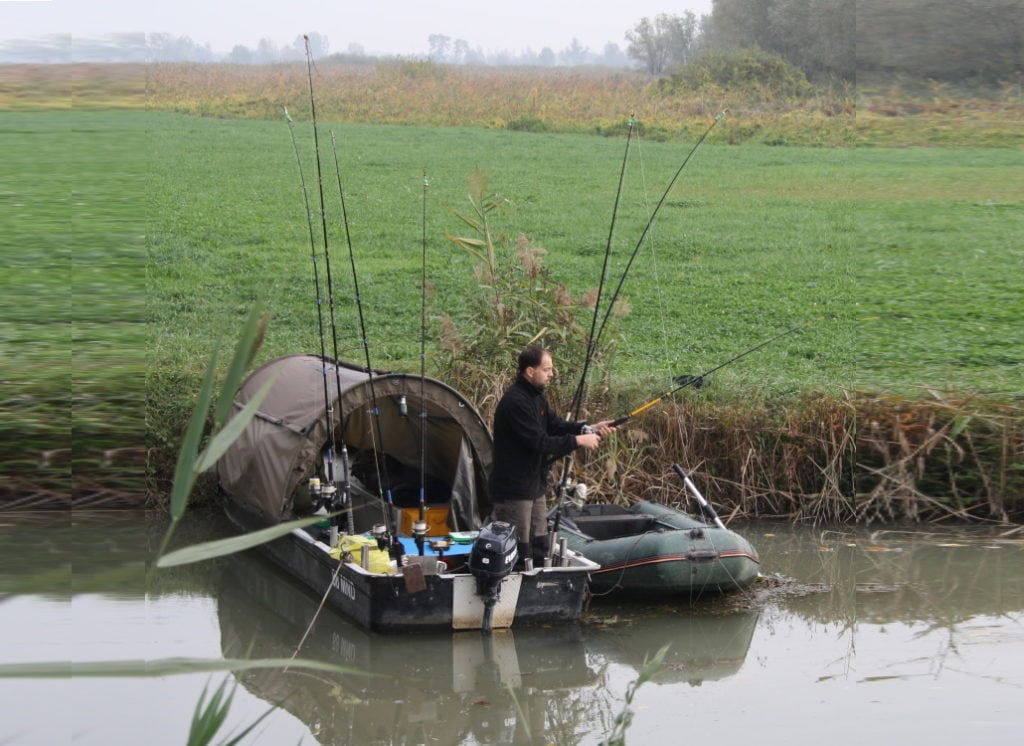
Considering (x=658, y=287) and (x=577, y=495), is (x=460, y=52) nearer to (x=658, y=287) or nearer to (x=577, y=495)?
(x=658, y=287)

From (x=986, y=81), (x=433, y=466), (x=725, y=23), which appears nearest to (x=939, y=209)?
(x=986, y=81)

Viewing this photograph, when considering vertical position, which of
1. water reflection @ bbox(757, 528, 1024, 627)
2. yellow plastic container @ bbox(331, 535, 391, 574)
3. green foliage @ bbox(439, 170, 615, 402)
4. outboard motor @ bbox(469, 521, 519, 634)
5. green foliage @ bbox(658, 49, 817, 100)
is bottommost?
water reflection @ bbox(757, 528, 1024, 627)

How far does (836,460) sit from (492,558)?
4623 mm

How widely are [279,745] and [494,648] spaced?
1871mm

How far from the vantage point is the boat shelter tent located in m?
9.87

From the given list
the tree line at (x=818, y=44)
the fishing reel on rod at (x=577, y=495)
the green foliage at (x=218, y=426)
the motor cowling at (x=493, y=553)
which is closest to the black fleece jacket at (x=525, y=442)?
the fishing reel on rod at (x=577, y=495)

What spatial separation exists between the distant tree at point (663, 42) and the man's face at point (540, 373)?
61.2 feet

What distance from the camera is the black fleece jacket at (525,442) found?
8.90 metres

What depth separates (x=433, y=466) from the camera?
36.0 feet

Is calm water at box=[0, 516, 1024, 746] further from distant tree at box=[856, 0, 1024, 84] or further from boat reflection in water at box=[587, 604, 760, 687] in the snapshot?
distant tree at box=[856, 0, 1024, 84]

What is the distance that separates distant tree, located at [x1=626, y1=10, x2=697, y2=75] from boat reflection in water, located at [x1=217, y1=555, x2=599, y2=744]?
19283mm

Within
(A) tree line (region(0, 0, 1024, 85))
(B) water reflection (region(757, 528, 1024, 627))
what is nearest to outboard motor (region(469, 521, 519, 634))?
(B) water reflection (region(757, 528, 1024, 627))

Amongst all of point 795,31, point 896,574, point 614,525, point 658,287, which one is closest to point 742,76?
point 795,31

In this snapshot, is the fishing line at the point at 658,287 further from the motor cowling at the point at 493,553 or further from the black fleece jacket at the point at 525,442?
the motor cowling at the point at 493,553
